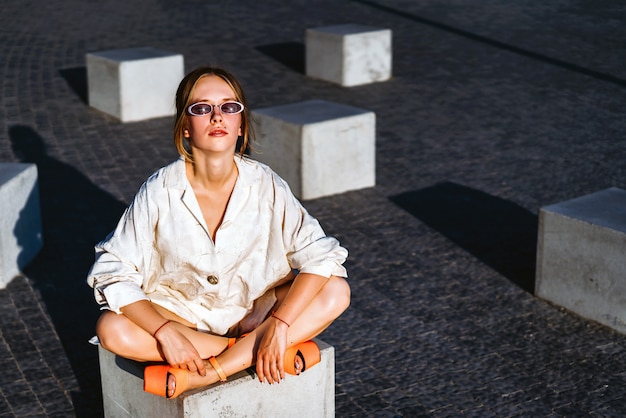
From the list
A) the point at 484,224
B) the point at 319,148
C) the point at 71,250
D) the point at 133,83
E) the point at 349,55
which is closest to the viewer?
the point at 71,250

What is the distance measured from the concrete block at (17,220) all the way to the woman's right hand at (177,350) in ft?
9.44

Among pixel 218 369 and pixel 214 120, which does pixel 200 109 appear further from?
pixel 218 369

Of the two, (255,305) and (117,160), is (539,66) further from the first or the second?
(255,305)

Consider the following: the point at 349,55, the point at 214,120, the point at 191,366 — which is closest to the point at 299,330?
the point at 191,366

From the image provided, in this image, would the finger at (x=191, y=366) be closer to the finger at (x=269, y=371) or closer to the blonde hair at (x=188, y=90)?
the finger at (x=269, y=371)

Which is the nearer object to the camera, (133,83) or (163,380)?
(163,380)

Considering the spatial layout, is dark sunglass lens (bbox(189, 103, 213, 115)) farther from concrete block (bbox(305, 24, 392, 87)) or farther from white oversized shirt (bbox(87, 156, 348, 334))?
concrete block (bbox(305, 24, 392, 87))

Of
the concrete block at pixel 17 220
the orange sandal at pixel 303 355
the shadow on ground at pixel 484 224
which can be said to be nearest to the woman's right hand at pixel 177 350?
the orange sandal at pixel 303 355

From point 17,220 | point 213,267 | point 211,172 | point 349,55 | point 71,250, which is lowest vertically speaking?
point 71,250

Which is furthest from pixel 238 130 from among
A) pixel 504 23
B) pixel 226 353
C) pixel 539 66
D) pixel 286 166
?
pixel 504 23

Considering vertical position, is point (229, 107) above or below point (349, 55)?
above

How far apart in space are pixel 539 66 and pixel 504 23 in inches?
101

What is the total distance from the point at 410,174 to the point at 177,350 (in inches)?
203

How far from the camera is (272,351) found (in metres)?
4.30
